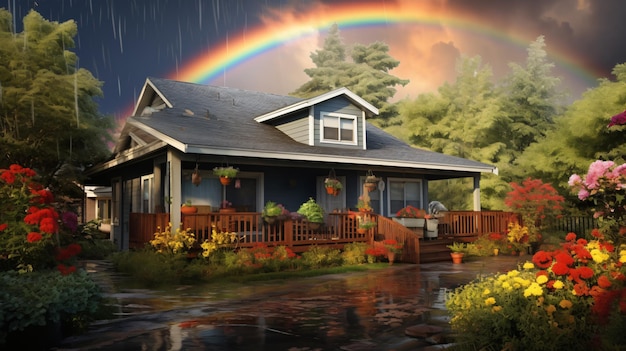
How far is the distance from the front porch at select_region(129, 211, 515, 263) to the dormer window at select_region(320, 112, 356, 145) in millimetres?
3123

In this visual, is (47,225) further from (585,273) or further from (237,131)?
(237,131)

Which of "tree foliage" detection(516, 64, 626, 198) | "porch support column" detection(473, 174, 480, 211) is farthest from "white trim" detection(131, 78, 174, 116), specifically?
"tree foliage" detection(516, 64, 626, 198)

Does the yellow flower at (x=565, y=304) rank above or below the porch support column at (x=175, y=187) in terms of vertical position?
below

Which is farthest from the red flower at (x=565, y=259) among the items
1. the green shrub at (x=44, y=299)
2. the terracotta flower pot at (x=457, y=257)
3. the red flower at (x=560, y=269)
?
the terracotta flower pot at (x=457, y=257)

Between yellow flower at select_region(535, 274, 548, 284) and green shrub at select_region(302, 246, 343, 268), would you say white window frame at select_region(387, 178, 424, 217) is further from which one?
yellow flower at select_region(535, 274, 548, 284)

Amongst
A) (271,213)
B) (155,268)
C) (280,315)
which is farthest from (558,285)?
(271,213)

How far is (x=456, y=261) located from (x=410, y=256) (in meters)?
1.36

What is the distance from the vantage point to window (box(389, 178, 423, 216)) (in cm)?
2019

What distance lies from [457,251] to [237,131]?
7.97 metres

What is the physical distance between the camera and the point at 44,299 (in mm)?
5707

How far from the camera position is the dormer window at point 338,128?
18.4m

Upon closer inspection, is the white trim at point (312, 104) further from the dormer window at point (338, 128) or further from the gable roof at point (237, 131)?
the dormer window at point (338, 128)

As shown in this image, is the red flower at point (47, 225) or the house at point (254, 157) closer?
the red flower at point (47, 225)

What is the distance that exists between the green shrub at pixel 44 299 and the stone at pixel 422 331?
4.01m
